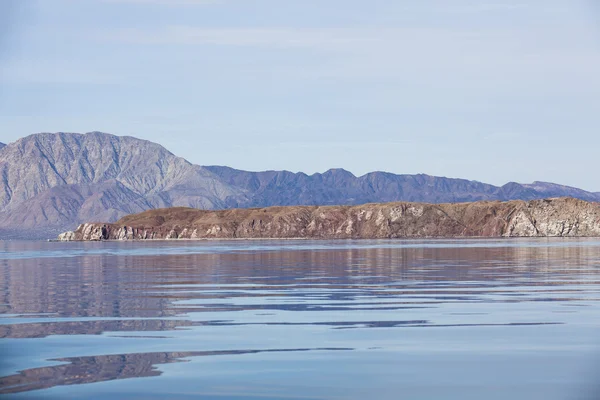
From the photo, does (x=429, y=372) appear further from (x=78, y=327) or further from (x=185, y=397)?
(x=78, y=327)

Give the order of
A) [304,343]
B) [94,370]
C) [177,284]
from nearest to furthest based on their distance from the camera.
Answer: [94,370]
[304,343]
[177,284]

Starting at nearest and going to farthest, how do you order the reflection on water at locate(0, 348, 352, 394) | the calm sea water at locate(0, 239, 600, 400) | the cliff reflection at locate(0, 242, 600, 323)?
the calm sea water at locate(0, 239, 600, 400), the reflection on water at locate(0, 348, 352, 394), the cliff reflection at locate(0, 242, 600, 323)

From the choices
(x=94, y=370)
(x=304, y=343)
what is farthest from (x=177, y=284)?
(x=94, y=370)

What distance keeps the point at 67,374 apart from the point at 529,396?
9238 mm

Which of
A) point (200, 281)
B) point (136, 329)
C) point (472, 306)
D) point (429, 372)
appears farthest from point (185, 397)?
point (200, 281)

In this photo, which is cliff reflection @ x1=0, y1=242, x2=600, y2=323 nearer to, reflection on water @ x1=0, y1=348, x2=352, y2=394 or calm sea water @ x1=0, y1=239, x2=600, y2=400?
calm sea water @ x1=0, y1=239, x2=600, y2=400

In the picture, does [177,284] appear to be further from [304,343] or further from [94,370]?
[94,370]

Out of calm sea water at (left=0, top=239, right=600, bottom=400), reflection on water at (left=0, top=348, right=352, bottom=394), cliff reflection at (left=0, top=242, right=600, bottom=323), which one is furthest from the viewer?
cliff reflection at (left=0, top=242, right=600, bottom=323)

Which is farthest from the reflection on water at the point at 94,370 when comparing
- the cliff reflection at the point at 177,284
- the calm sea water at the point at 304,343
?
the cliff reflection at the point at 177,284

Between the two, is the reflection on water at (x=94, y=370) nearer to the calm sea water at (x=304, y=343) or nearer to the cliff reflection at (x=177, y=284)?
the calm sea water at (x=304, y=343)

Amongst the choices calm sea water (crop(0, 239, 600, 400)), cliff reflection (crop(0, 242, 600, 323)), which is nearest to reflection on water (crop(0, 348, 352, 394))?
calm sea water (crop(0, 239, 600, 400))

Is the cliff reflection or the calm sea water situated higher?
the calm sea water

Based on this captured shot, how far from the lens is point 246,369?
19.4 metres

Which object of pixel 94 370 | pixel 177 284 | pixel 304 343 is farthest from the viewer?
pixel 177 284
